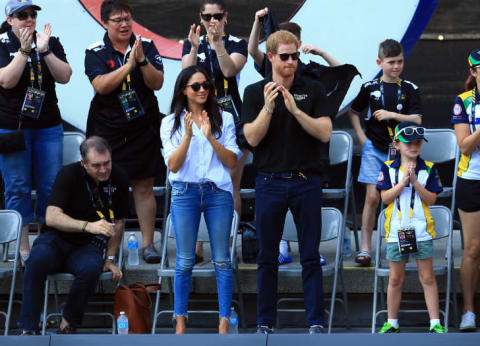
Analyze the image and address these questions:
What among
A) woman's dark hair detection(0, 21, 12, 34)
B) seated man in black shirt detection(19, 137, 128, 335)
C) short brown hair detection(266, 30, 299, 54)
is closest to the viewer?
short brown hair detection(266, 30, 299, 54)

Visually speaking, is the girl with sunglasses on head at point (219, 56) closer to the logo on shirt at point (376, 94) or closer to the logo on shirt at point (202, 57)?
the logo on shirt at point (202, 57)

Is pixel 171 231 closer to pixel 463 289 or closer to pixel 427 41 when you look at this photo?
pixel 463 289

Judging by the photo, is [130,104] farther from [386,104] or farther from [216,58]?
[386,104]

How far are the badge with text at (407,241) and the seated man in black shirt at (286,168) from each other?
0.54 m

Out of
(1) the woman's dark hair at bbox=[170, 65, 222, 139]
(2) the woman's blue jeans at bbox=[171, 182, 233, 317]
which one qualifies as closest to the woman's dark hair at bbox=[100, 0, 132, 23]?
(1) the woman's dark hair at bbox=[170, 65, 222, 139]

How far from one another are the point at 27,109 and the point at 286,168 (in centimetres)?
201

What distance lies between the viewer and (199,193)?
566 cm

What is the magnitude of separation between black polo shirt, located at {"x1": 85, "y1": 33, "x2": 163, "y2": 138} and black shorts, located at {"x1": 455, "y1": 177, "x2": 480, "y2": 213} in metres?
2.25

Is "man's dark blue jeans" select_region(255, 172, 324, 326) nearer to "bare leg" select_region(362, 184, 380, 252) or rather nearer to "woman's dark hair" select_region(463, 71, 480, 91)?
"bare leg" select_region(362, 184, 380, 252)

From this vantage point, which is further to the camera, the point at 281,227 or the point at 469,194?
the point at 469,194

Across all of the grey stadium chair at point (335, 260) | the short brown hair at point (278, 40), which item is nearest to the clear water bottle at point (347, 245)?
the grey stadium chair at point (335, 260)

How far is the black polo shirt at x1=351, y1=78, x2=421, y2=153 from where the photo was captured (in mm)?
6539

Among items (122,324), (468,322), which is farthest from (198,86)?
(468,322)

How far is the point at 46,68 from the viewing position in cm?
643
